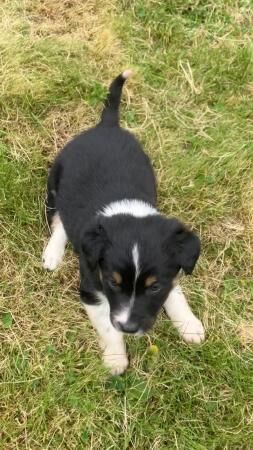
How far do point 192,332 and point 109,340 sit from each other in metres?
0.57

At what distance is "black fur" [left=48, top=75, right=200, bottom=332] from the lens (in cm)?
339

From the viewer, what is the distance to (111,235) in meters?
3.43

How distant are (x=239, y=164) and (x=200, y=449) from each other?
220cm

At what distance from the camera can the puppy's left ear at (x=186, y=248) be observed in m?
3.46

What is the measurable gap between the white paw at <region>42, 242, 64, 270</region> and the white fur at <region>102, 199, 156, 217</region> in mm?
776

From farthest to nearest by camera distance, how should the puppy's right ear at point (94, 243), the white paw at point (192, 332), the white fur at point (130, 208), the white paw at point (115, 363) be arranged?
the white paw at point (192, 332) → the white paw at point (115, 363) → the white fur at point (130, 208) → the puppy's right ear at point (94, 243)

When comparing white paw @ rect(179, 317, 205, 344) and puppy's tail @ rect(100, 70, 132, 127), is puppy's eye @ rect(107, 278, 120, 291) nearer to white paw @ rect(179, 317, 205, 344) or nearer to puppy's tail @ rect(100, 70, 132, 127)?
white paw @ rect(179, 317, 205, 344)

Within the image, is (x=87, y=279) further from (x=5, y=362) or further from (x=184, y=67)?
(x=184, y=67)

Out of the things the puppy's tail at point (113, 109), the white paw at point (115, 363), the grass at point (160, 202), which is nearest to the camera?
the grass at point (160, 202)

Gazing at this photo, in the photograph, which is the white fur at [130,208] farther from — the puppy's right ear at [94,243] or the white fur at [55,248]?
the white fur at [55,248]

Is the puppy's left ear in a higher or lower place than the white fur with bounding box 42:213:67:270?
higher

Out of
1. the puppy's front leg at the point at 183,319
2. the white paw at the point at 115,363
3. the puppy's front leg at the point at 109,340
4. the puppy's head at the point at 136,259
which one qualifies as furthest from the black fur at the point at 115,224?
the puppy's front leg at the point at 183,319

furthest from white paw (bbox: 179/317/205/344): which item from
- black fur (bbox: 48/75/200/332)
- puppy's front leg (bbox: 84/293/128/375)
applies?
black fur (bbox: 48/75/200/332)

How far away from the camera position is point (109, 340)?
4109 millimetres
